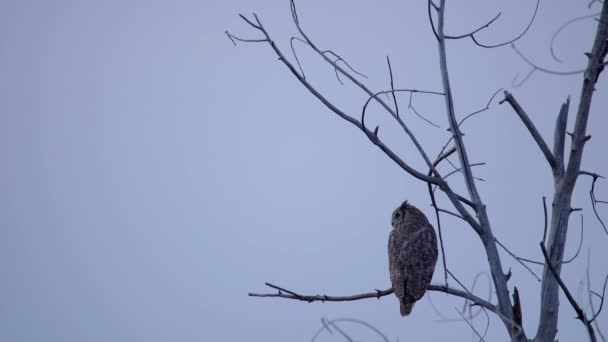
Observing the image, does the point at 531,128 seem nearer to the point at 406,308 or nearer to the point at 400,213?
the point at 406,308

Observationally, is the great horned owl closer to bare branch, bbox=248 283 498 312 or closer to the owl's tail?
the owl's tail

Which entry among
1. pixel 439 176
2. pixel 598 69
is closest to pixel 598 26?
pixel 598 69

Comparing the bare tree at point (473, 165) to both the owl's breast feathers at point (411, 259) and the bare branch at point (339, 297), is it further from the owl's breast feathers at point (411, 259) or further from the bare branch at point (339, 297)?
the owl's breast feathers at point (411, 259)

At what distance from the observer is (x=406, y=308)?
22.7 feet

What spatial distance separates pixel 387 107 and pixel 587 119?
91 cm

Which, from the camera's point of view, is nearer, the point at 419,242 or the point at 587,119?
the point at 587,119

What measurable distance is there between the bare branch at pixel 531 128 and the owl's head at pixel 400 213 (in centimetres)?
408

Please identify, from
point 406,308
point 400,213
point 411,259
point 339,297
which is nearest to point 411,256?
point 411,259

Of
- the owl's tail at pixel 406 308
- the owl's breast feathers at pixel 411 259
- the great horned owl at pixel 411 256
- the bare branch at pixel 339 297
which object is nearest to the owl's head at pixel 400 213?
the great horned owl at pixel 411 256

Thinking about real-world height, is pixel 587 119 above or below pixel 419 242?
below

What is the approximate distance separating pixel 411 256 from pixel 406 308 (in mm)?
487

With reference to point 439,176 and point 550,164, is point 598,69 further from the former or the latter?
point 439,176

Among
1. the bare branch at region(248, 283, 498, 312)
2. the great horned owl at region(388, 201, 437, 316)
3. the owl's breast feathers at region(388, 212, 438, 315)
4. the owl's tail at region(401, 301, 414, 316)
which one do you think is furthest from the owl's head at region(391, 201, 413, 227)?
the bare branch at region(248, 283, 498, 312)

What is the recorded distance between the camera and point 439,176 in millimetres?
3061
